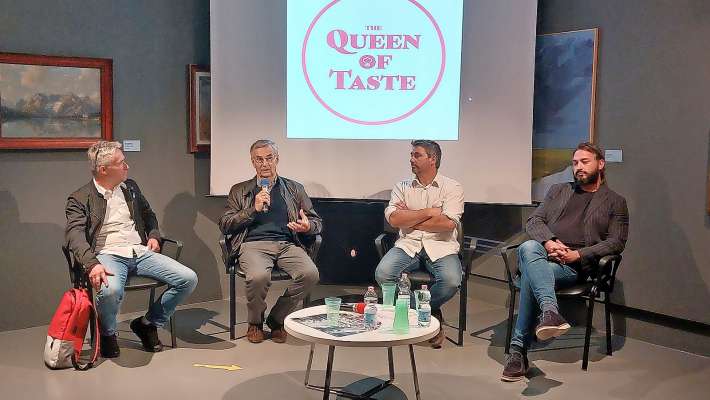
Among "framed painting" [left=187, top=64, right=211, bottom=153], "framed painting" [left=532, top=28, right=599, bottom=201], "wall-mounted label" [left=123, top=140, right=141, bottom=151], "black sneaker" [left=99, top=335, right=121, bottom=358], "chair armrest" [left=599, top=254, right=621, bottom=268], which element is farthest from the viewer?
"framed painting" [left=187, top=64, right=211, bottom=153]

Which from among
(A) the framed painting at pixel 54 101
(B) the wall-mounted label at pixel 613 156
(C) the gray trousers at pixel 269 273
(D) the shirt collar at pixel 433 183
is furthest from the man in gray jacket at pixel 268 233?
(B) the wall-mounted label at pixel 613 156

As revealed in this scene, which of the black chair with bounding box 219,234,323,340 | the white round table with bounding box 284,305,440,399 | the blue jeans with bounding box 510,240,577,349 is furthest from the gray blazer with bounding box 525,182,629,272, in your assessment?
the black chair with bounding box 219,234,323,340

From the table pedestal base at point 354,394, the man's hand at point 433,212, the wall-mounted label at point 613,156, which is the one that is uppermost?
the wall-mounted label at point 613,156

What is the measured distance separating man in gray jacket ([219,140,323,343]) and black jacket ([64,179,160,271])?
19.7 inches

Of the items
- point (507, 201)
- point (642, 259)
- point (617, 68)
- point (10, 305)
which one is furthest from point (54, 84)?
point (642, 259)

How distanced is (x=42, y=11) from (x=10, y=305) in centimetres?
184

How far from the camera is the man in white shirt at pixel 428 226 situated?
4.24 meters

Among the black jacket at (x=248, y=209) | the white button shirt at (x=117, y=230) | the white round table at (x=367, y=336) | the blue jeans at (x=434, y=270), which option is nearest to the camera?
the white round table at (x=367, y=336)

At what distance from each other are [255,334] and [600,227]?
Answer: 209 cm

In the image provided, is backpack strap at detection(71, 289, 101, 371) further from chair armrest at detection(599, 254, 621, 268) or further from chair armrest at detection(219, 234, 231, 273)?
chair armrest at detection(599, 254, 621, 268)

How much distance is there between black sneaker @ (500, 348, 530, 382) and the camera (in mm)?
3672

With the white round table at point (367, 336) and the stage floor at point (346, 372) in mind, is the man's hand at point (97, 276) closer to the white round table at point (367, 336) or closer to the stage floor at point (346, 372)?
the stage floor at point (346, 372)

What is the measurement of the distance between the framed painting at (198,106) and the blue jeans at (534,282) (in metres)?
2.47

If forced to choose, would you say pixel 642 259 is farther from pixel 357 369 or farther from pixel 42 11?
pixel 42 11
